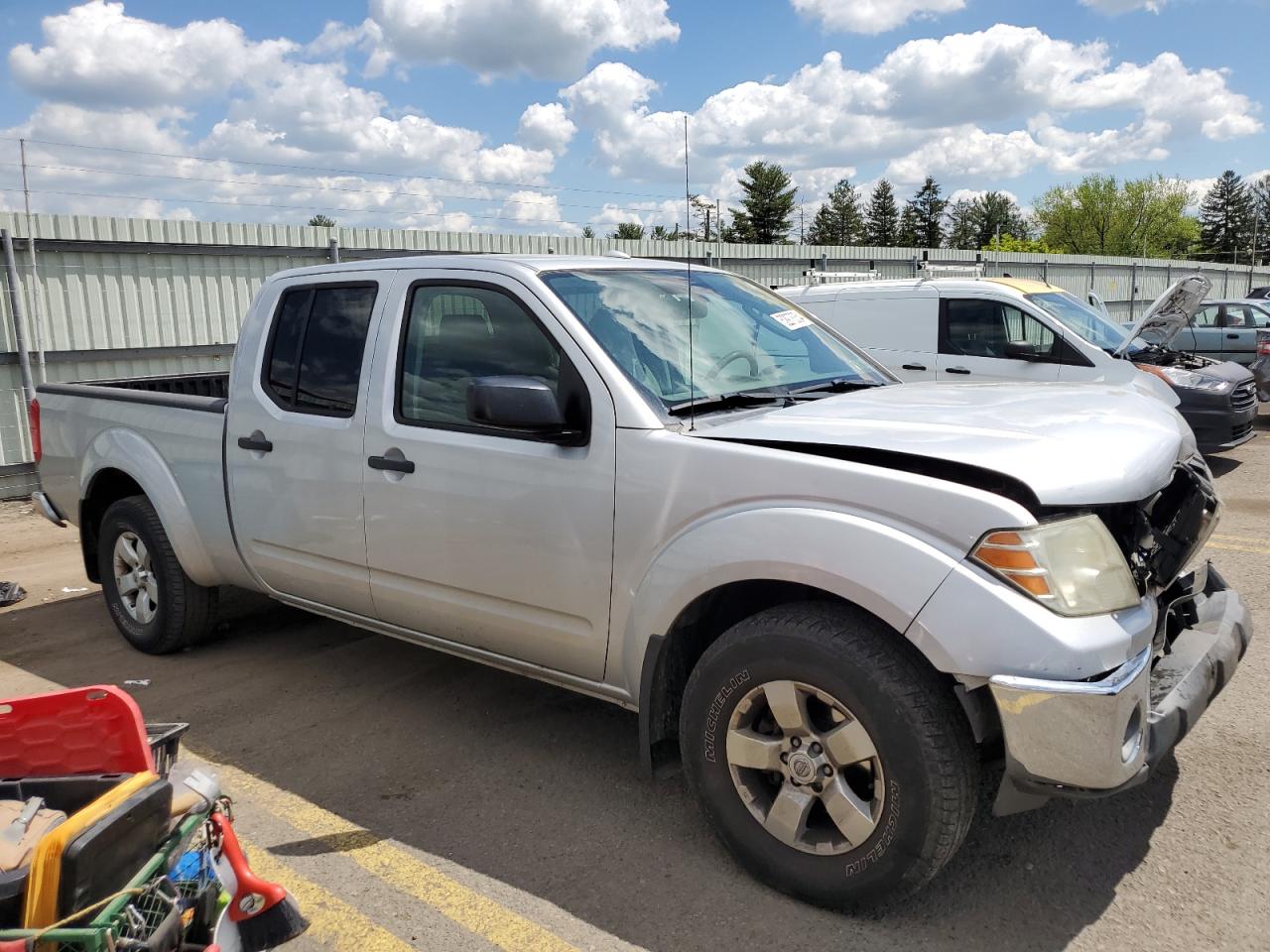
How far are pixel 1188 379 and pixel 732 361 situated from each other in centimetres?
836

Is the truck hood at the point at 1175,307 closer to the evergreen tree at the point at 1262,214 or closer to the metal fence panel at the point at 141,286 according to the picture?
the metal fence panel at the point at 141,286

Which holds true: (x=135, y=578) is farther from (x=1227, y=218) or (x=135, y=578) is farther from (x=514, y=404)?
(x=1227, y=218)

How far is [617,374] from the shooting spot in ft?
10.6

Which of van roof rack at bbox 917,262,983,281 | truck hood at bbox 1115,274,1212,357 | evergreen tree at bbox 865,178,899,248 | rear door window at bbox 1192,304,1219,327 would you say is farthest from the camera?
evergreen tree at bbox 865,178,899,248

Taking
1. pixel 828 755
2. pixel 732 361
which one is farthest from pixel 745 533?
pixel 732 361

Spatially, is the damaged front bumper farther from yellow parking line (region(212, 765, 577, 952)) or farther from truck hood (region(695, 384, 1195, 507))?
yellow parking line (region(212, 765, 577, 952))

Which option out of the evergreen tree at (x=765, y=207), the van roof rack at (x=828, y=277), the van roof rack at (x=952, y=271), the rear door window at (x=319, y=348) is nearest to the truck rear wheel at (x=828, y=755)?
the rear door window at (x=319, y=348)

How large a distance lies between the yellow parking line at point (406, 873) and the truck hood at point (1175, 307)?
744 centimetres

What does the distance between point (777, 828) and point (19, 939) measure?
5.99 ft

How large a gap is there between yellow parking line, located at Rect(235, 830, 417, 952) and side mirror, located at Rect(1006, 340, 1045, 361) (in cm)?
797

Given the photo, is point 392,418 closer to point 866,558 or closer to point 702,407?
point 702,407

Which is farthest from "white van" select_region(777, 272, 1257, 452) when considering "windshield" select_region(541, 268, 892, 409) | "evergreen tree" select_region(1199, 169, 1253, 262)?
"evergreen tree" select_region(1199, 169, 1253, 262)

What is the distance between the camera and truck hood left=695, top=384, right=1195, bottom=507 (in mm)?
2572

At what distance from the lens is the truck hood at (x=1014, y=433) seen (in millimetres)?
2572
